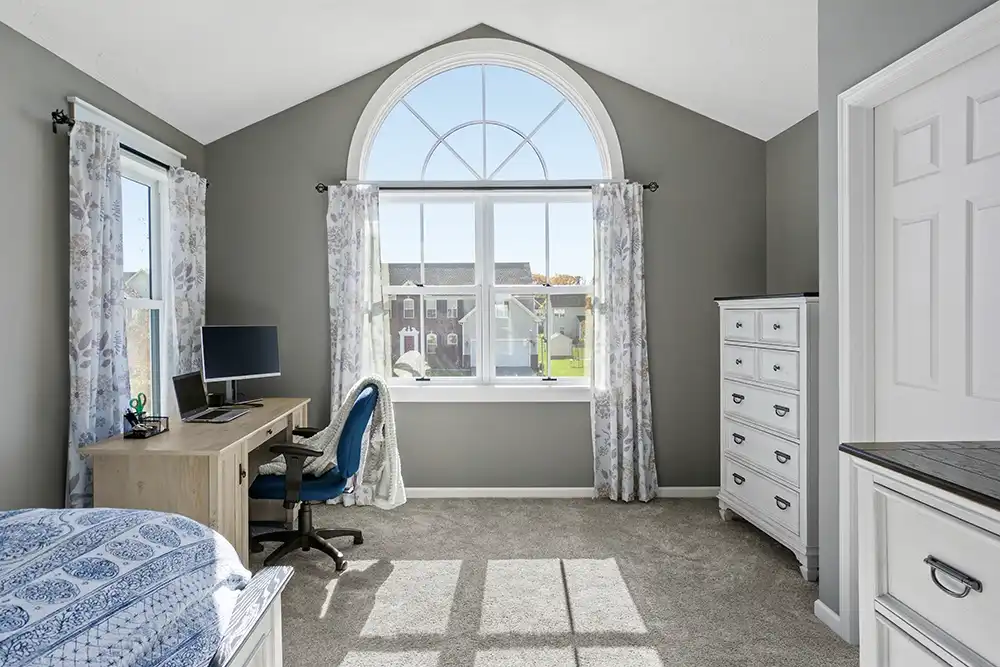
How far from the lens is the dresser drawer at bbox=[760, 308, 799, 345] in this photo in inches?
122

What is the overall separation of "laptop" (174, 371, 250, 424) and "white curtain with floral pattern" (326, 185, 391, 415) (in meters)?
0.78

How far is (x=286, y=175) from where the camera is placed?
4.32m

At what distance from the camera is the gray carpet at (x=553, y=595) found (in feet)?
7.73

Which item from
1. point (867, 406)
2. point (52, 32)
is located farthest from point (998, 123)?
point (52, 32)

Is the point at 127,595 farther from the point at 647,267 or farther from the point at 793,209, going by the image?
the point at 793,209

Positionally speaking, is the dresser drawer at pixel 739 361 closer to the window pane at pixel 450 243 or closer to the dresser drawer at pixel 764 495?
the dresser drawer at pixel 764 495

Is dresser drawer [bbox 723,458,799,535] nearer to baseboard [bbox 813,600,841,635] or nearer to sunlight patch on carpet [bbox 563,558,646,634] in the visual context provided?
baseboard [bbox 813,600,841,635]

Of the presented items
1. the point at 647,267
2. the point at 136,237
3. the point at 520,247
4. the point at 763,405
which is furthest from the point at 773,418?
the point at 136,237

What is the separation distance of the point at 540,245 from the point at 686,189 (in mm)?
1068

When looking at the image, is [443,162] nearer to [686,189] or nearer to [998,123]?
[686,189]

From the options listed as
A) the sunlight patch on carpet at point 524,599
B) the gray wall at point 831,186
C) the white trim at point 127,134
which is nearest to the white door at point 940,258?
the gray wall at point 831,186

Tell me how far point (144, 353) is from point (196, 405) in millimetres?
465

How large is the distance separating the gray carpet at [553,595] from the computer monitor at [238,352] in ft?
3.37

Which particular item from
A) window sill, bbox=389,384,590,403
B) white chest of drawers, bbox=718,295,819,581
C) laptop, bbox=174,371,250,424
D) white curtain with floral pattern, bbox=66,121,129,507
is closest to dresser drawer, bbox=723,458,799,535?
white chest of drawers, bbox=718,295,819,581
